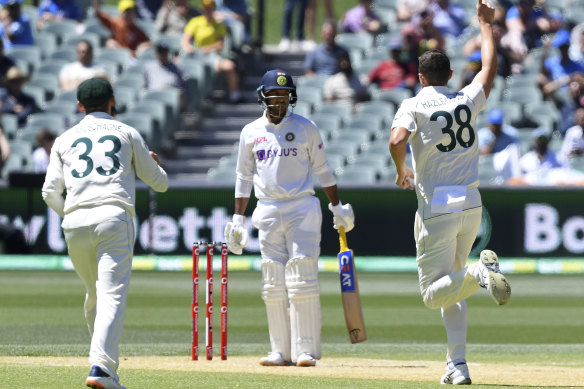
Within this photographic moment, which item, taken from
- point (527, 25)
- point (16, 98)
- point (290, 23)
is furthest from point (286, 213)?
point (290, 23)

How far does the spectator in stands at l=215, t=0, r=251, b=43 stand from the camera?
23.5 metres

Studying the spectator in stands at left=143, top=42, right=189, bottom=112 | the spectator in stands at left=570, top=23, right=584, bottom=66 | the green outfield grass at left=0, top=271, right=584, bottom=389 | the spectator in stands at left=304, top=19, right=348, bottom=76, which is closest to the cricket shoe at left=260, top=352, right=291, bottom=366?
the green outfield grass at left=0, top=271, right=584, bottom=389

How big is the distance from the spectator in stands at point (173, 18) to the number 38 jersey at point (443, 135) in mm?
15996

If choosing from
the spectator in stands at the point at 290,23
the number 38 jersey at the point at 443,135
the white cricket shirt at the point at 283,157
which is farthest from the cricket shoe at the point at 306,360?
the spectator in stands at the point at 290,23

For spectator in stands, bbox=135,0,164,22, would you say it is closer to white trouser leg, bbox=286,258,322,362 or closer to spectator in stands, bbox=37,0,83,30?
spectator in stands, bbox=37,0,83,30

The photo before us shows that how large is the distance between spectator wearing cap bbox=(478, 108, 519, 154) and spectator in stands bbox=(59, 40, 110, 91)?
6602 millimetres

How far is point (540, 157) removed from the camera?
1767cm

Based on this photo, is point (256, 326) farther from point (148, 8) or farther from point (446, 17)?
point (148, 8)

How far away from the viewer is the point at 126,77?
21484 mm

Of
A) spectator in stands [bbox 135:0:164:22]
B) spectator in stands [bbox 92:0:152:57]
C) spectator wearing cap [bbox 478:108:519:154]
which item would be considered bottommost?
A: spectator wearing cap [bbox 478:108:519:154]

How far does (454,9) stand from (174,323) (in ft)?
37.2

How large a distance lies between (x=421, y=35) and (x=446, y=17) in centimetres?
132

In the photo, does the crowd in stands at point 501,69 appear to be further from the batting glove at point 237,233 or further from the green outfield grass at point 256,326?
the batting glove at point 237,233

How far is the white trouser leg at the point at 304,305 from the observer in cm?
871
